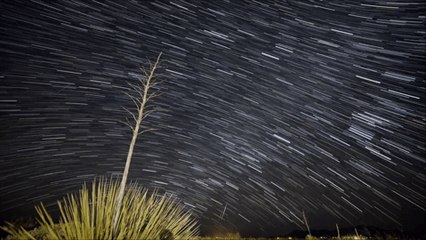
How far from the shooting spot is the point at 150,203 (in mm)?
6109

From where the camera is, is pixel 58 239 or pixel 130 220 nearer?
pixel 58 239

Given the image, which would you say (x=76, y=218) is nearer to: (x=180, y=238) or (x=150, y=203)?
(x=150, y=203)

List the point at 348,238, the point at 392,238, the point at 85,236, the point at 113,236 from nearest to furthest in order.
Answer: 1. the point at 85,236
2. the point at 113,236
3. the point at 348,238
4. the point at 392,238

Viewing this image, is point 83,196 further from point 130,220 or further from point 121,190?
point 130,220

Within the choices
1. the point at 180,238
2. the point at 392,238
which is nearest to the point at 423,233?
the point at 392,238

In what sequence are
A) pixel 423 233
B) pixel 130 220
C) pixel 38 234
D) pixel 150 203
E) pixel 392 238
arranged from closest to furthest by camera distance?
pixel 130 220 < pixel 150 203 < pixel 38 234 < pixel 392 238 < pixel 423 233

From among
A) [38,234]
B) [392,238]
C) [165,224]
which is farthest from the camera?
[392,238]

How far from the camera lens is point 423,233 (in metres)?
19.3

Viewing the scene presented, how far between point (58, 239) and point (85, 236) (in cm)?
55

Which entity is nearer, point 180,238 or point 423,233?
point 180,238

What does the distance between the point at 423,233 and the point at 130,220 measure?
2292 cm

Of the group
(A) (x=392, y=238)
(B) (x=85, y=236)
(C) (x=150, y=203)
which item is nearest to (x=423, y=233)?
(A) (x=392, y=238)

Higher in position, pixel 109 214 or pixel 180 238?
pixel 109 214

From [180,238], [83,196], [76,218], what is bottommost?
[180,238]
